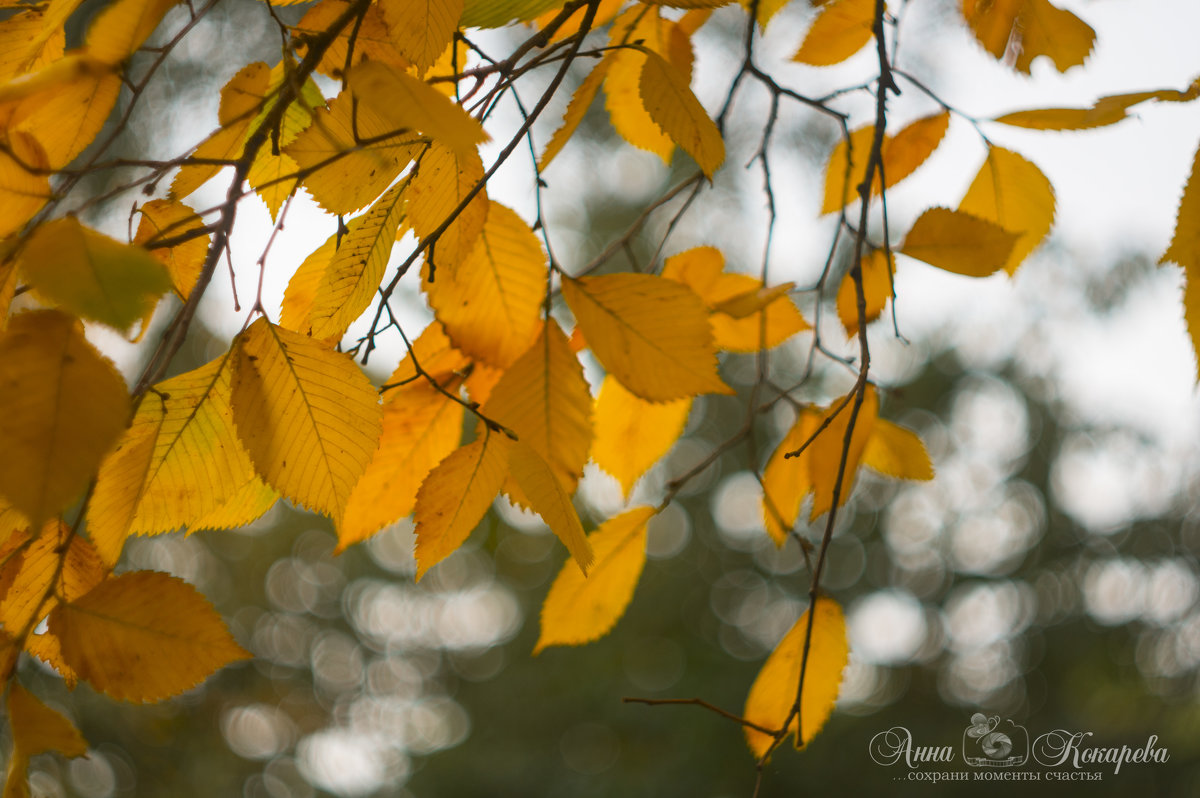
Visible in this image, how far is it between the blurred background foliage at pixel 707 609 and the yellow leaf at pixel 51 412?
306 cm

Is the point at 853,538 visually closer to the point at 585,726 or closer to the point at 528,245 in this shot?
Result: the point at 585,726

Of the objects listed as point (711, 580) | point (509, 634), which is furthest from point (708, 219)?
point (509, 634)

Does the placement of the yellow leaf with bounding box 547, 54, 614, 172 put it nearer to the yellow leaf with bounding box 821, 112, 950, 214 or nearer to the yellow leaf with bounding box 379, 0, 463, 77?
the yellow leaf with bounding box 379, 0, 463, 77

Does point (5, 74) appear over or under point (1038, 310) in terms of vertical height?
over

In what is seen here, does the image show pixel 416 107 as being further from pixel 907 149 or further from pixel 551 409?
pixel 907 149

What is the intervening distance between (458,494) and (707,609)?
13.2 feet

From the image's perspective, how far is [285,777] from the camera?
3.89 metres

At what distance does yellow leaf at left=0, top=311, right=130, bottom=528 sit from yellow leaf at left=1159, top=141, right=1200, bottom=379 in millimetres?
333

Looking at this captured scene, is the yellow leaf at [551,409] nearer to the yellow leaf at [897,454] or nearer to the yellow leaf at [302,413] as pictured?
the yellow leaf at [302,413]

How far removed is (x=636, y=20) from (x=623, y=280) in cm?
19

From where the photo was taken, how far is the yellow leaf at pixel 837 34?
1.44ft
